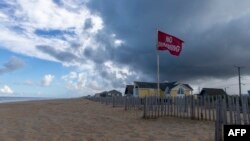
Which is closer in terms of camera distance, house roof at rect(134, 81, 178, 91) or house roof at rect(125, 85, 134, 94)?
house roof at rect(134, 81, 178, 91)

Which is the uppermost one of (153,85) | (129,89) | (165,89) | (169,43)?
(169,43)

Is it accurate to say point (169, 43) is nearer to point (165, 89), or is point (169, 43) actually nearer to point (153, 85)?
point (165, 89)

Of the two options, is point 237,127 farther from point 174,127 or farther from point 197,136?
point 174,127

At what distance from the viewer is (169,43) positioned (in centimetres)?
2469

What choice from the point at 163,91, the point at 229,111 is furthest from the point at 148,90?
the point at 229,111

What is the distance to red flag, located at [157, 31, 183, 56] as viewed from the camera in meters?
24.5

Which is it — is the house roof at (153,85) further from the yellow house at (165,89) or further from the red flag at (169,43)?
the red flag at (169,43)

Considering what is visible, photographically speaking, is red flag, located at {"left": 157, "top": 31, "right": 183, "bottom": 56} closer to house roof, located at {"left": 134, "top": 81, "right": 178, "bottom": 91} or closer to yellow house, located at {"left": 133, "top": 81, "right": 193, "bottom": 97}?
yellow house, located at {"left": 133, "top": 81, "right": 193, "bottom": 97}

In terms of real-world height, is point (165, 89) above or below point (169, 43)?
below

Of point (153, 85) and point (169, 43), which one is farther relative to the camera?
point (153, 85)

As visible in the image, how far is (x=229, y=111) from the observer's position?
34.0 feet

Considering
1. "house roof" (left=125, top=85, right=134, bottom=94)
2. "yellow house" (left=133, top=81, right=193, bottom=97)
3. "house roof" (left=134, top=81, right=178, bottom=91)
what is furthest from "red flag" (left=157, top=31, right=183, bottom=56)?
"house roof" (left=125, top=85, right=134, bottom=94)

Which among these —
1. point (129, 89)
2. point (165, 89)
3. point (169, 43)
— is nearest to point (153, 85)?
point (165, 89)

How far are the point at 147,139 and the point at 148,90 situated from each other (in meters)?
63.5
